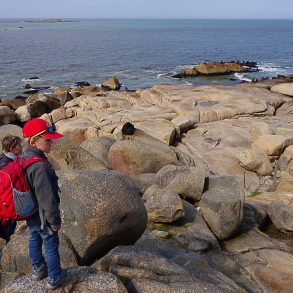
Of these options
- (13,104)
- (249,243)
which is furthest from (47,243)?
(13,104)

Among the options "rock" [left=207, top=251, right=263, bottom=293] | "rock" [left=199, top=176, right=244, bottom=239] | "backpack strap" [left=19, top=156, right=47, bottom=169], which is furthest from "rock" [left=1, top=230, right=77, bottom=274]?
"rock" [left=199, top=176, right=244, bottom=239]

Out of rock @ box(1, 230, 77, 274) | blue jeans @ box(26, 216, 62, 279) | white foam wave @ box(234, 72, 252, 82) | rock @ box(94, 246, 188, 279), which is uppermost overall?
blue jeans @ box(26, 216, 62, 279)

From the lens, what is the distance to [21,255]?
24.6ft

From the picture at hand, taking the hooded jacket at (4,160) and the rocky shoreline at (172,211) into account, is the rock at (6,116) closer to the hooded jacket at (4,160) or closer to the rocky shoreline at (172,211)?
the rocky shoreline at (172,211)

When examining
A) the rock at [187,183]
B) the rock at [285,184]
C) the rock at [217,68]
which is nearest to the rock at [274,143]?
the rock at [285,184]

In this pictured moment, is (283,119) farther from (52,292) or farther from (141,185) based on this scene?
(52,292)

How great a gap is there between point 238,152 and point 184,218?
9.41m

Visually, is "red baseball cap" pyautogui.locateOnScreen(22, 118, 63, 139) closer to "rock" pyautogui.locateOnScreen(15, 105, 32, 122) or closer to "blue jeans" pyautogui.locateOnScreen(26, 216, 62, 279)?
"blue jeans" pyautogui.locateOnScreen(26, 216, 62, 279)

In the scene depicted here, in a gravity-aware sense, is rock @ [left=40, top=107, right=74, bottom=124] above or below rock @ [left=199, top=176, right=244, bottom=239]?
below

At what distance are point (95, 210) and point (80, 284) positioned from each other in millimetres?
2020

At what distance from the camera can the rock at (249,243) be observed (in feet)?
34.8

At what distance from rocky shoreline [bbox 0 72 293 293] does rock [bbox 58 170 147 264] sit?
0.02m

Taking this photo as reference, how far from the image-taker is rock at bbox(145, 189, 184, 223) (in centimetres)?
1033

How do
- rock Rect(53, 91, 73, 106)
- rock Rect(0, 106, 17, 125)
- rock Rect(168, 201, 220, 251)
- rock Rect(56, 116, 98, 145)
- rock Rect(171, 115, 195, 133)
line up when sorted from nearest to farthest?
rock Rect(168, 201, 220, 251) → rock Rect(56, 116, 98, 145) → rock Rect(171, 115, 195, 133) → rock Rect(0, 106, 17, 125) → rock Rect(53, 91, 73, 106)
